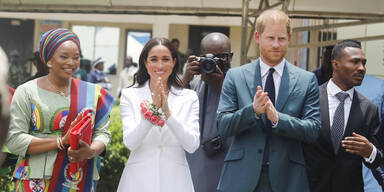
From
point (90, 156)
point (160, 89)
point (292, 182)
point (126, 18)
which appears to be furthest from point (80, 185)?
point (126, 18)

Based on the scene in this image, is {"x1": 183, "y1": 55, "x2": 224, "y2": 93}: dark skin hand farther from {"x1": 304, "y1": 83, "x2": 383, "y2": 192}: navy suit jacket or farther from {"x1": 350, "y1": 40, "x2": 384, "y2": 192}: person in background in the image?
{"x1": 350, "y1": 40, "x2": 384, "y2": 192}: person in background

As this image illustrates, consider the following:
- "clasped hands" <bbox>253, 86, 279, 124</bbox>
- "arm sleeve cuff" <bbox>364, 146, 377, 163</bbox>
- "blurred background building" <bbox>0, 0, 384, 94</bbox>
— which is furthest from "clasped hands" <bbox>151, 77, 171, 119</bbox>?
"blurred background building" <bbox>0, 0, 384, 94</bbox>

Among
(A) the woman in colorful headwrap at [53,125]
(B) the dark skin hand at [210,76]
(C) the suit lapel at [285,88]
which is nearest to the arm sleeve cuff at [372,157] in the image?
(C) the suit lapel at [285,88]

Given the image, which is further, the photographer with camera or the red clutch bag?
the photographer with camera

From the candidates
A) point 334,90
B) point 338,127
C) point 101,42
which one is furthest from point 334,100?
point 101,42

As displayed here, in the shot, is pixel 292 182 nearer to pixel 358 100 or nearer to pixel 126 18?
pixel 358 100

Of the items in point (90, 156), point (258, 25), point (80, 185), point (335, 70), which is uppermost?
point (258, 25)

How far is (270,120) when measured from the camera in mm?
3043

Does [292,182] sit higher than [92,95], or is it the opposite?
[92,95]

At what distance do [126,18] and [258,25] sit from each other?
13.0m

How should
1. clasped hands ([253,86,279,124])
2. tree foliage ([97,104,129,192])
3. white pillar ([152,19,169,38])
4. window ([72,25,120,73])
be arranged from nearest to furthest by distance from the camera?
clasped hands ([253,86,279,124])
tree foliage ([97,104,129,192])
white pillar ([152,19,169,38])
window ([72,25,120,73])

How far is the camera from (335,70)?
3898 millimetres

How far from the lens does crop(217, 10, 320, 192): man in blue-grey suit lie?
3.05 meters

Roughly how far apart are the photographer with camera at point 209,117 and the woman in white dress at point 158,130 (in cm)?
53
